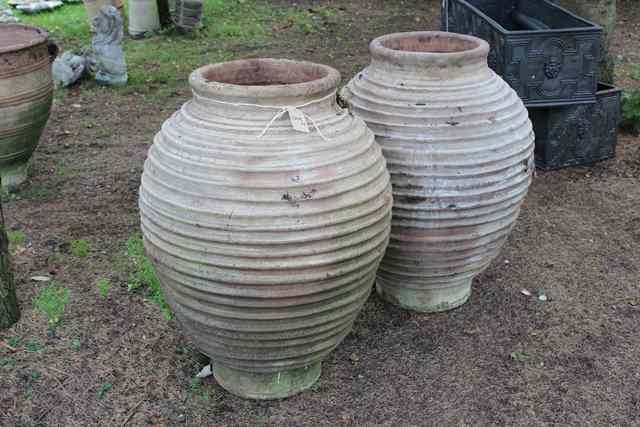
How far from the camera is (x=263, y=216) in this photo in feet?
7.36

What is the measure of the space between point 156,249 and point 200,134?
43cm

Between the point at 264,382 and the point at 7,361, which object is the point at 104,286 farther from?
the point at 264,382

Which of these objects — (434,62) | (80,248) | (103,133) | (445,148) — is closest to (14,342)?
(80,248)

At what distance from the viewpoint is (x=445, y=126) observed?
2.96m

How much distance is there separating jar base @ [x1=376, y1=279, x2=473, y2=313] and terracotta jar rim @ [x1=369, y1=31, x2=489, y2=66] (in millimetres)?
1077

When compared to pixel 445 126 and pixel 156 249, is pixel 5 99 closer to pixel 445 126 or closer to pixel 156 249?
pixel 156 249

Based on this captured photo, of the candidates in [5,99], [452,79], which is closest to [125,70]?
[5,99]

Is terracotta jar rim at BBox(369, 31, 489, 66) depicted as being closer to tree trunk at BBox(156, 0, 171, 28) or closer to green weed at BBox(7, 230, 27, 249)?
green weed at BBox(7, 230, 27, 249)

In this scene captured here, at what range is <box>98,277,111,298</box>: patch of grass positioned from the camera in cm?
355

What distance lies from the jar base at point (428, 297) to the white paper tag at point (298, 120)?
1298 millimetres

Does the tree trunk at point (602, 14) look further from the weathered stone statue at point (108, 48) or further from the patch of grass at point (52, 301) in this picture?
the patch of grass at point (52, 301)

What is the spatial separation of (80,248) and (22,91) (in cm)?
112

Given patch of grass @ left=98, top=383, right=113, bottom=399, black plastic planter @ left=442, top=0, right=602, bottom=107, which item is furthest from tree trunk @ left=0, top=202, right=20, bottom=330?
black plastic planter @ left=442, top=0, right=602, bottom=107

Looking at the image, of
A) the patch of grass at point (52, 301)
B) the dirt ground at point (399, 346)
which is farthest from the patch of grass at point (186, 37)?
the patch of grass at point (52, 301)
